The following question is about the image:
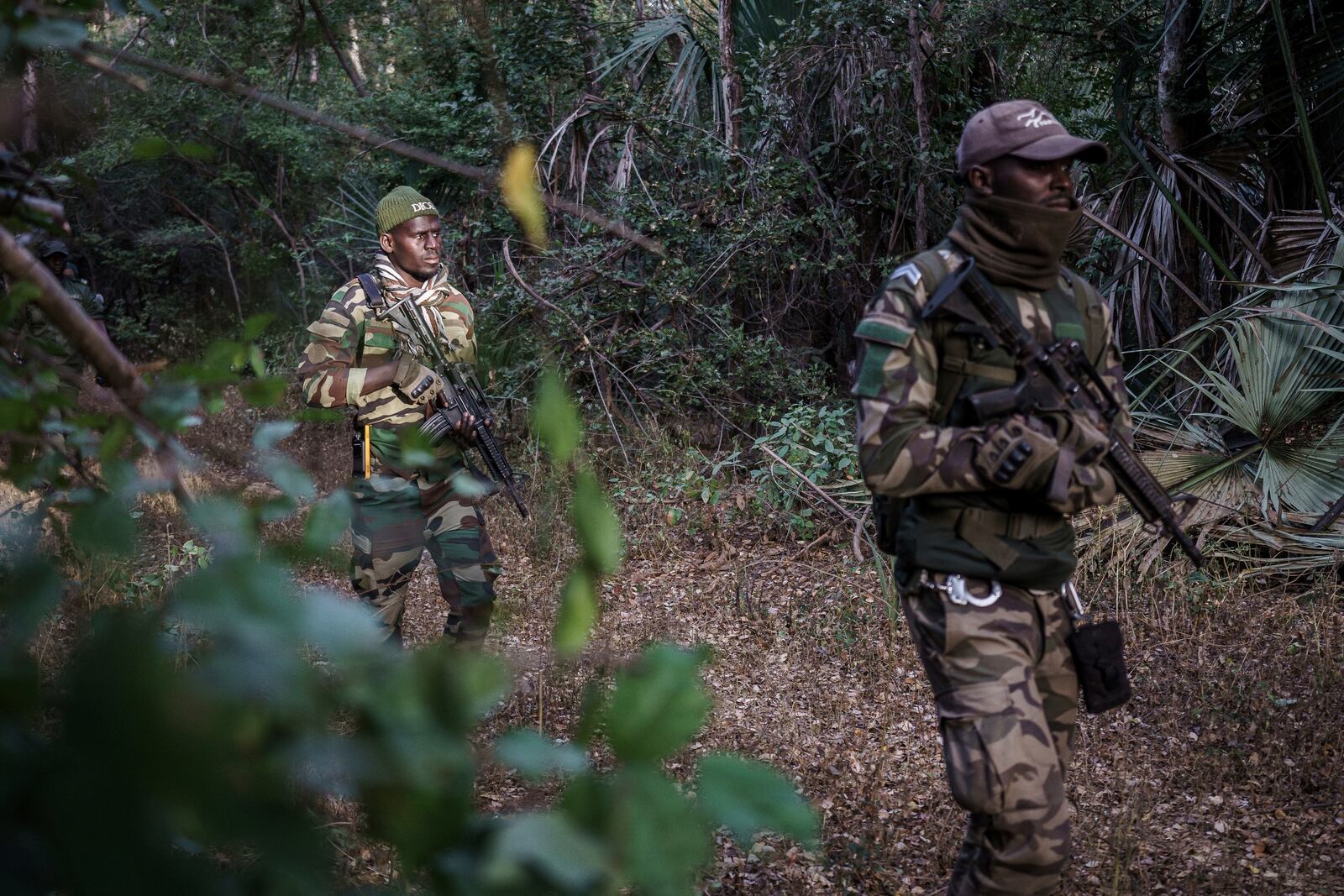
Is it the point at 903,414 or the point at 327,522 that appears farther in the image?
the point at 903,414

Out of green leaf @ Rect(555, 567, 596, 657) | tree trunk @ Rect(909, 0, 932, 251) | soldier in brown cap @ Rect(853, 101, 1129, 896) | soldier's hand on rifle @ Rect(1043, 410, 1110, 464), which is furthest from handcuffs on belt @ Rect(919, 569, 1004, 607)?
tree trunk @ Rect(909, 0, 932, 251)

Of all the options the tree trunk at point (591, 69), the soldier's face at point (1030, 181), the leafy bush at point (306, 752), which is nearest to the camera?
the leafy bush at point (306, 752)

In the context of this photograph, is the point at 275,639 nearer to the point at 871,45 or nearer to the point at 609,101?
the point at 609,101

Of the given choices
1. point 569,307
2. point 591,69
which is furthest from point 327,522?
point 591,69

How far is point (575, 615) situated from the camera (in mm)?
609

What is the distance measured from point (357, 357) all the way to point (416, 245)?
1.53ft

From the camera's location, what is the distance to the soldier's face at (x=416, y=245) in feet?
13.9

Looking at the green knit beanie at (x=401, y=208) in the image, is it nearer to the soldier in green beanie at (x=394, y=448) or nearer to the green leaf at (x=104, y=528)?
the soldier in green beanie at (x=394, y=448)

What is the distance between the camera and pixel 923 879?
131 inches

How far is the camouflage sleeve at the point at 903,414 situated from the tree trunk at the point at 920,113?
5.18 metres

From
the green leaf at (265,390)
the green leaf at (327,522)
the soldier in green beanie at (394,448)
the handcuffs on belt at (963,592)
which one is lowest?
the soldier in green beanie at (394,448)

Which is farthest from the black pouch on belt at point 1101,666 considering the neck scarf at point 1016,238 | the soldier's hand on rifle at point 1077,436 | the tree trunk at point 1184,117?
the tree trunk at point 1184,117

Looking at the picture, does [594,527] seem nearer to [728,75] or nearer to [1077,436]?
[1077,436]

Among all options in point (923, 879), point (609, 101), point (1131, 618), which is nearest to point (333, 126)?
point (923, 879)
